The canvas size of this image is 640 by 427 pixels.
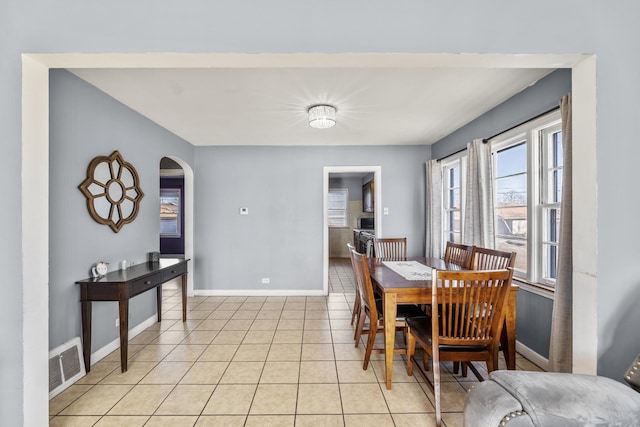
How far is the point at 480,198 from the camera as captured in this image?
3.08 meters

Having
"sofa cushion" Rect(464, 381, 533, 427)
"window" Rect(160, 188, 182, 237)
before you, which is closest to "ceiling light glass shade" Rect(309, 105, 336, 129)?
"sofa cushion" Rect(464, 381, 533, 427)

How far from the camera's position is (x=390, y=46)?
149 centimetres

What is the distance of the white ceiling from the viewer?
2236mm

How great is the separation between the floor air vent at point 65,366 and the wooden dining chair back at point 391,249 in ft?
10.2

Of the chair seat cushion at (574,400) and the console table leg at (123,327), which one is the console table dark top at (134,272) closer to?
the console table leg at (123,327)

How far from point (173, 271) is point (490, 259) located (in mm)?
3313

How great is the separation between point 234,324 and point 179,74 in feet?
9.03

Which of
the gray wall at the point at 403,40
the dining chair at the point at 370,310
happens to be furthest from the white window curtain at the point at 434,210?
the gray wall at the point at 403,40

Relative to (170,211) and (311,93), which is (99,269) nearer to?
(311,93)

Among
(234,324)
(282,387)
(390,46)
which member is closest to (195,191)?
(234,324)

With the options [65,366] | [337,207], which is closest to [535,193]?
[65,366]

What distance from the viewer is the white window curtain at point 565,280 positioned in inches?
77.0

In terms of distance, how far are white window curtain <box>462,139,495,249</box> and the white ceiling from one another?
1.62ft

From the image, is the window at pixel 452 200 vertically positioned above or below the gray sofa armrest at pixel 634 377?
above
